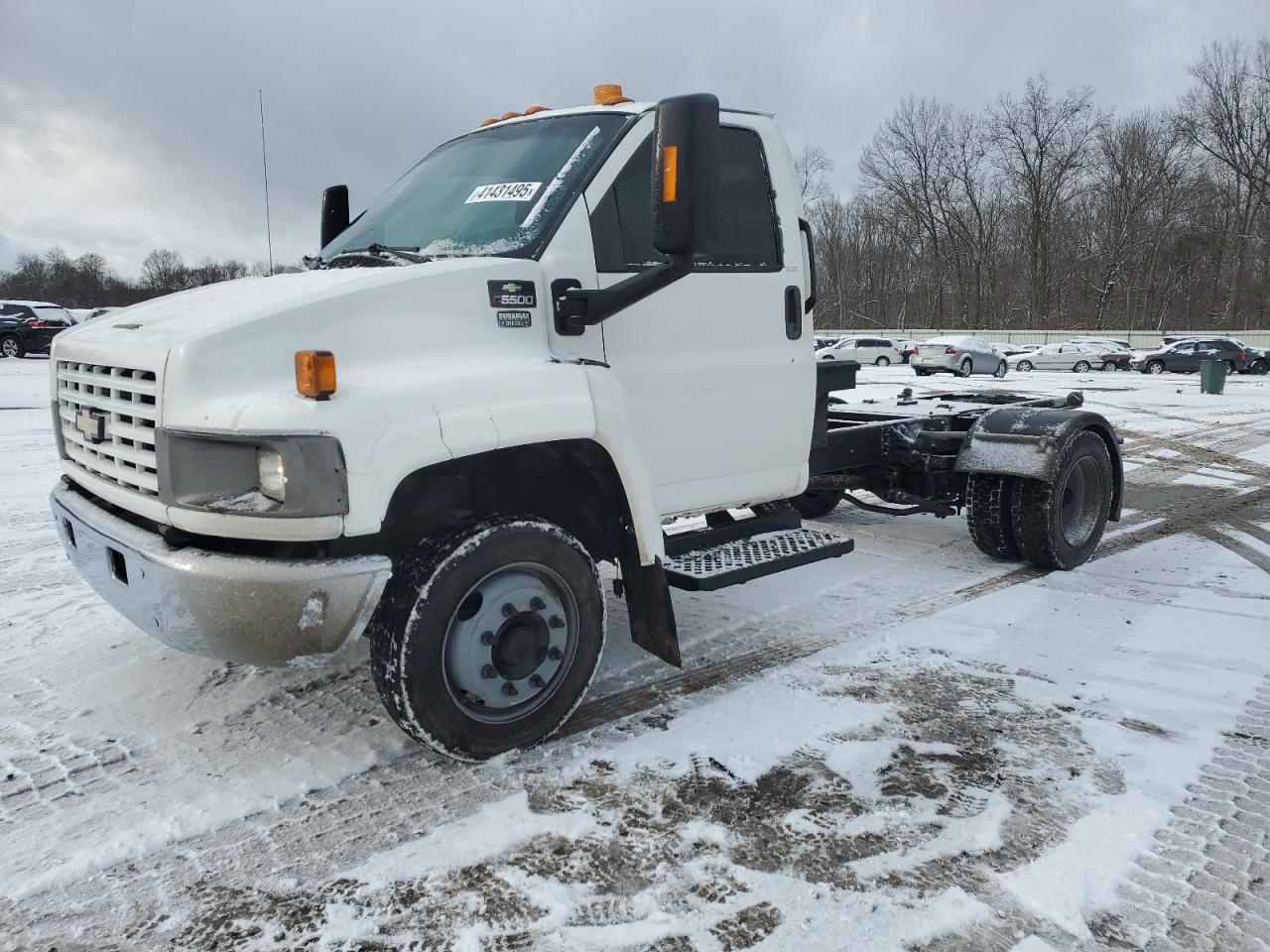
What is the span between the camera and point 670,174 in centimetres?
304

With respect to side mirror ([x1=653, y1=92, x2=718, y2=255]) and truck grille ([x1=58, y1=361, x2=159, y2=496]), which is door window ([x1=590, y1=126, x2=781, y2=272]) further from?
truck grille ([x1=58, y1=361, x2=159, y2=496])

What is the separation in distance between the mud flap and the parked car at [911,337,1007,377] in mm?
30557

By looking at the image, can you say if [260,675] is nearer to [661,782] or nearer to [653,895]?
[661,782]

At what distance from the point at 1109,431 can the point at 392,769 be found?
5.18 meters

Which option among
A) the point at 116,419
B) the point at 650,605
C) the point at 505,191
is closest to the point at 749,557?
the point at 650,605

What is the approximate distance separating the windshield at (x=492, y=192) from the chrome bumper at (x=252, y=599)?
1.38 metres

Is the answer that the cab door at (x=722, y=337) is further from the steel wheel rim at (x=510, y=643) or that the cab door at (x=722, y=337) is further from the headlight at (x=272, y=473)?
the headlight at (x=272, y=473)

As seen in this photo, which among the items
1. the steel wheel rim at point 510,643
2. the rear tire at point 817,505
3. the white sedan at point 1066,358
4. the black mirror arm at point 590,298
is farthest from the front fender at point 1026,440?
the white sedan at point 1066,358

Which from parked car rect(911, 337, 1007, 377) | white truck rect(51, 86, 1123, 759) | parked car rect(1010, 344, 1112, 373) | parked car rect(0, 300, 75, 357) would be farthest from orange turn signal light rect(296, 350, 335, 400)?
parked car rect(1010, 344, 1112, 373)

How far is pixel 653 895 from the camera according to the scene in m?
2.52

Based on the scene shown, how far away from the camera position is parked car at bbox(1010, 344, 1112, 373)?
37.8 metres

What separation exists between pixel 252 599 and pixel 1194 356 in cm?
3825

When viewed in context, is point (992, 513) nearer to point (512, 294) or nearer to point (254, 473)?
point (512, 294)

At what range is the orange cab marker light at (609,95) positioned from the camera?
4004 millimetres
